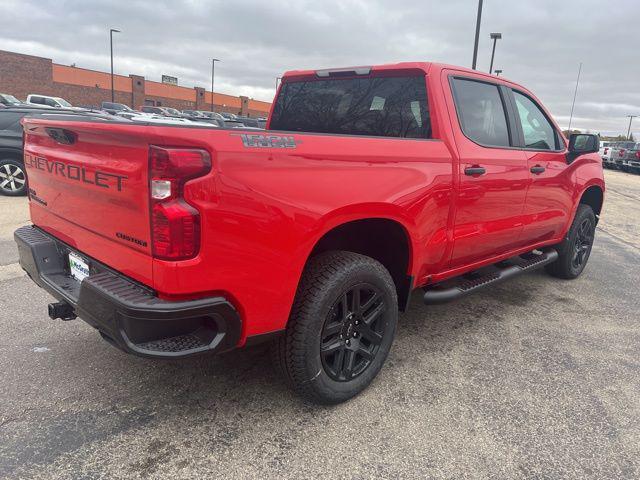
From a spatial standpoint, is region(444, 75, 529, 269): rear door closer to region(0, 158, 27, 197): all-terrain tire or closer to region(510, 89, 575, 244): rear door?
region(510, 89, 575, 244): rear door

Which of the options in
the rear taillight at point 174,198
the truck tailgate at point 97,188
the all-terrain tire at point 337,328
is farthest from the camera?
the all-terrain tire at point 337,328

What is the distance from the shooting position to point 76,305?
2275mm

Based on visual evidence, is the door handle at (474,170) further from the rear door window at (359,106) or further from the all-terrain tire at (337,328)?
the all-terrain tire at (337,328)

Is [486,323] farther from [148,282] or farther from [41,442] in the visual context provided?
[41,442]

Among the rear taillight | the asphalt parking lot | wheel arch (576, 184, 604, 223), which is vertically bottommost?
the asphalt parking lot

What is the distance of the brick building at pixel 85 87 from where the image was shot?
45.6 meters

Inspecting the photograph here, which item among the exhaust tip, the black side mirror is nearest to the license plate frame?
the exhaust tip

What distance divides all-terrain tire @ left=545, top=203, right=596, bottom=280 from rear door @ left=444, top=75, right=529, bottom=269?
154cm

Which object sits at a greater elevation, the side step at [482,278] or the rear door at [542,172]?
the rear door at [542,172]

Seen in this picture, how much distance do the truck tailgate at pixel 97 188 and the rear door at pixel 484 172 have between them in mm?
2023

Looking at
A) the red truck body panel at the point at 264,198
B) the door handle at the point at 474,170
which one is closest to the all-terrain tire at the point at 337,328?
the red truck body panel at the point at 264,198

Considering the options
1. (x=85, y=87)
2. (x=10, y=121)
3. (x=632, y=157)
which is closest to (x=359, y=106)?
(x=10, y=121)

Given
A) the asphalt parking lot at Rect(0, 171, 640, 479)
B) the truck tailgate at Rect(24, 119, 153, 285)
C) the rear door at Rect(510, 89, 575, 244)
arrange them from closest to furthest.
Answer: the truck tailgate at Rect(24, 119, 153, 285) < the asphalt parking lot at Rect(0, 171, 640, 479) < the rear door at Rect(510, 89, 575, 244)

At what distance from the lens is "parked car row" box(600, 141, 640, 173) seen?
23836 millimetres
